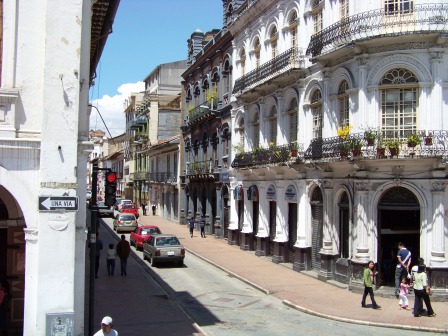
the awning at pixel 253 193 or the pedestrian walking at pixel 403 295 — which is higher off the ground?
the awning at pixel 253 193

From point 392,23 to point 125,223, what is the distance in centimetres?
2556

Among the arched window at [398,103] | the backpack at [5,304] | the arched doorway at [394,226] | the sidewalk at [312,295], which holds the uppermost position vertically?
the arched window at [398,103]

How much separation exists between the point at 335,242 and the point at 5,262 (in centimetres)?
1310

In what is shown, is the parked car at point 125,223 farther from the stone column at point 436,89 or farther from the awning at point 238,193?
the stone column at point 436,89

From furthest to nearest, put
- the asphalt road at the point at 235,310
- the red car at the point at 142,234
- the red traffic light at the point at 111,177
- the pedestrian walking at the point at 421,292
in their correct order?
the red car at the point at 142,234
the pedestrian walking at the point at 421,292
the asphalt road at the point at 235,310
the red traffic light at the point at 111,177

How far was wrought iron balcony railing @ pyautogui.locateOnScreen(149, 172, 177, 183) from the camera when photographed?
49.5m

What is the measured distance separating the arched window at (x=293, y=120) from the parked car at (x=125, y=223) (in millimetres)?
17175

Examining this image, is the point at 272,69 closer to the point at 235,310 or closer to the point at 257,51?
the point at 257,51

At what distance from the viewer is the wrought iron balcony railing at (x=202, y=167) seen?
3762 cm

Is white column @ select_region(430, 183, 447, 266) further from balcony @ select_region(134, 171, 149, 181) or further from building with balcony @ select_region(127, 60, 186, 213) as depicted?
balcony @ select_region(134, 171, 149, 181)

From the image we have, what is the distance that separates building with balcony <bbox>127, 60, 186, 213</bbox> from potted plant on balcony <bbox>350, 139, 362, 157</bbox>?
33.6m

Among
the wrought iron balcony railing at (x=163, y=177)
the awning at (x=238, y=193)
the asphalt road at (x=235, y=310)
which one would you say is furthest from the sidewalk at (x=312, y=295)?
the wrought iron balcony railing at (x=163, y=177)

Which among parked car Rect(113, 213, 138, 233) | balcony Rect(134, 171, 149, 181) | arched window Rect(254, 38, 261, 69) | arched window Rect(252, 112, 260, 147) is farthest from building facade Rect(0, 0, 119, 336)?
balcony Rect(134, 171, 149, 181)

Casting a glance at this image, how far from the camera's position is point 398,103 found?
1928 centimetres
